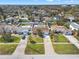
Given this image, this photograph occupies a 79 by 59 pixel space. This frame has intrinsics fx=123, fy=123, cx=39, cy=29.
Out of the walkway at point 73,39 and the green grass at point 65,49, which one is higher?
the walkway at point 73,39

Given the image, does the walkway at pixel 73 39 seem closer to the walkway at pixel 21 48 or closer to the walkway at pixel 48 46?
the walkway at pixel 48 46

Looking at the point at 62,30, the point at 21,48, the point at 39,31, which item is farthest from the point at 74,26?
the point at 21,48

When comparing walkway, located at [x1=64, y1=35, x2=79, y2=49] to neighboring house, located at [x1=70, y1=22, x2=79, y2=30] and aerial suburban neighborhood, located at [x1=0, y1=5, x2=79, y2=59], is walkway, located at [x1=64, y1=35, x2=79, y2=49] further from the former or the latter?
neighboring house, located at [x1=70, y1=22, x2=79, y2=30]

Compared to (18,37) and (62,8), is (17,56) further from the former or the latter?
(62,8)

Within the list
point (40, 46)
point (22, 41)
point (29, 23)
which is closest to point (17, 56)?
point (22, 41)

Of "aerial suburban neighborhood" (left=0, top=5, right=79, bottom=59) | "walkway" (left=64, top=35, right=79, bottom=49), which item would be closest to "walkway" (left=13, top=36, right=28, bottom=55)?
"aerial suburban neighborhood" (left=0, top=5, right=79, bottom=59)

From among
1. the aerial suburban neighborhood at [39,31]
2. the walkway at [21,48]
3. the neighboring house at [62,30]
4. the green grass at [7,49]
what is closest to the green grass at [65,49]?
the aerial suburban neighborhood at [39,31]

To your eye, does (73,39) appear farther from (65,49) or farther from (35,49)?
(35,49)

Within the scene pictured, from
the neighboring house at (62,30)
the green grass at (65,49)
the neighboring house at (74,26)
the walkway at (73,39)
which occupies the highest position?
the neighboring house at (74,26)
